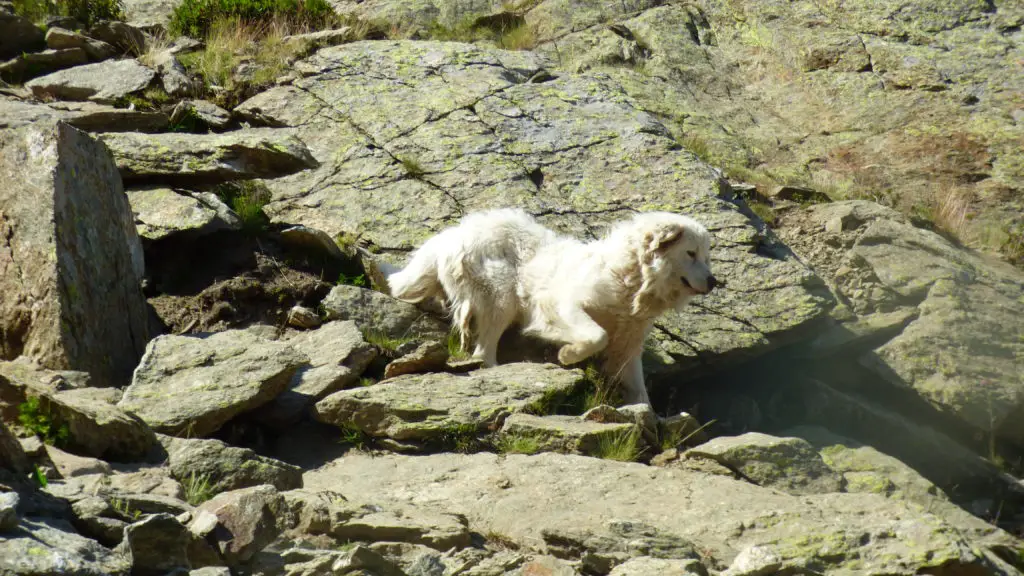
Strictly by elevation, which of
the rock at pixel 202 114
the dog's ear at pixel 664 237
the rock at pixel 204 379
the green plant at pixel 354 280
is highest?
the rock at pixel 202 114

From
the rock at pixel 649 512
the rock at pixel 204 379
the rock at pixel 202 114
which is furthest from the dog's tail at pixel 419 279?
the rock at pixel 202 114

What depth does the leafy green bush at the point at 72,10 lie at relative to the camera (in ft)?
48.6

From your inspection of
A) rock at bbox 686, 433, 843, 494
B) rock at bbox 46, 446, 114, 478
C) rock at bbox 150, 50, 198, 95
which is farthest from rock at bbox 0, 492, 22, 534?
rock at bbox 150, 50, 198, 95

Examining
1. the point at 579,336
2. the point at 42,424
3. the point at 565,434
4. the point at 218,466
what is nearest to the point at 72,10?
the point at 579,336

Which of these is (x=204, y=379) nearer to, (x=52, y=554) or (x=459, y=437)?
(x=459, y=437)

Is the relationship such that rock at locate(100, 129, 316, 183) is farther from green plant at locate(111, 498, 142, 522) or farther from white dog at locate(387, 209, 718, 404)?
green plant at locate(111, 498, 142, 522)

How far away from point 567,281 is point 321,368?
2.76 m

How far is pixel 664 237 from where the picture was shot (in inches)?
371

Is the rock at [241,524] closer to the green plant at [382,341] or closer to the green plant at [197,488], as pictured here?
the green plant at [197,488]

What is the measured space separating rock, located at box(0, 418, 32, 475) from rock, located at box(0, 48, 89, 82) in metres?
9.90

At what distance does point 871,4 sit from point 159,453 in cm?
1620

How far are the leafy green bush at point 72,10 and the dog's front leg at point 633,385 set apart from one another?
1068 centimetres

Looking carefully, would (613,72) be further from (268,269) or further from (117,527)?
(117,527)

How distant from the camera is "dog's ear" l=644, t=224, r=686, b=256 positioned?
9406 mm
